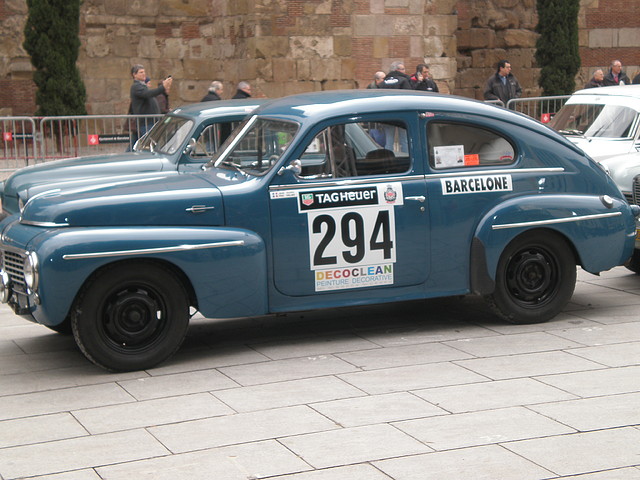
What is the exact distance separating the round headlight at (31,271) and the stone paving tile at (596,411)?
3.11 meters

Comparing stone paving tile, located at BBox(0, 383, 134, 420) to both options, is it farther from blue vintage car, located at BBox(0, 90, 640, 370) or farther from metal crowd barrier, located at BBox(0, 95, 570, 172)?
metal crowd barrier, located at BBox(0, 95, 570, 172)

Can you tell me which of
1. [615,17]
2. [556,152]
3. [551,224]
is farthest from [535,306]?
[615,17]

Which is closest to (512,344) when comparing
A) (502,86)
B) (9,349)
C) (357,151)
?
(357,151)

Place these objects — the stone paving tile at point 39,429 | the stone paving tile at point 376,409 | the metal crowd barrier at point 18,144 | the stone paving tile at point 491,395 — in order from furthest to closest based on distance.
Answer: the metal crowd barrier at point 18,144 → the stone paving tile at point 491,395 → the stone paving tile at point 376,409 → the stone paving tile at point 39,429

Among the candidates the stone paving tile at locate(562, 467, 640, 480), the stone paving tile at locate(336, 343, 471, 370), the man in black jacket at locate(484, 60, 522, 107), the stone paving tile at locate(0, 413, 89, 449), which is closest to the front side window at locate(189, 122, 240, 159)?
the stone paving tile at locate(336, 343, 471, 370)

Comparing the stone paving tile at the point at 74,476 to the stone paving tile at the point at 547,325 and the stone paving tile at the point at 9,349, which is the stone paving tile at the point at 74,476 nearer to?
the stone paving tile at the point at 9,349

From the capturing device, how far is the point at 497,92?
59.2ft

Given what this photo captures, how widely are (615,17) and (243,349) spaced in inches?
841

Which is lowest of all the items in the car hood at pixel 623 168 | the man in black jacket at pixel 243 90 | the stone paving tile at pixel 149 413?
the stone paving tile at pixel 149 413

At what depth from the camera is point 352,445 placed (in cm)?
514

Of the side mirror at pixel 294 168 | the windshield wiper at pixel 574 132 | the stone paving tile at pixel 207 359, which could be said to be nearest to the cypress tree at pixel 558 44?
the windshield wiper at pixel 574 132

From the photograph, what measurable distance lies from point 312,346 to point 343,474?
2.48m

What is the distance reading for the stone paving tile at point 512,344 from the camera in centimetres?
695

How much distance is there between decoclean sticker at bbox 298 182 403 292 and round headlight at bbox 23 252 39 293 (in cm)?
180
